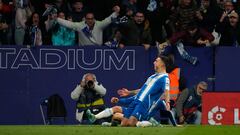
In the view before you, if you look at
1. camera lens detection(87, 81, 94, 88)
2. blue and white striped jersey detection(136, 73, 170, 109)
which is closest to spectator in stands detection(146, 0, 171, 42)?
camera lens detection(87, 81, 94, 88)

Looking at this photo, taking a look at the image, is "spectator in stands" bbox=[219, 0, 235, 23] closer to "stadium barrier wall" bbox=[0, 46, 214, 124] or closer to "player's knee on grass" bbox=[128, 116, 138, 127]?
"stadium barrier wall" bbox=[0, 46, 214, 124]

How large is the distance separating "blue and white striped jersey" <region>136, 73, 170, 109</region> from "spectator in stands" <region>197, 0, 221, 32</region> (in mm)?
4375

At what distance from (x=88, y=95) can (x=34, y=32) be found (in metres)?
2.19

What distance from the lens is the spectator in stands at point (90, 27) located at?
75.6ft

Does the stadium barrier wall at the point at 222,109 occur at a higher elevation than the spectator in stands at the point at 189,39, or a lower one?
lower

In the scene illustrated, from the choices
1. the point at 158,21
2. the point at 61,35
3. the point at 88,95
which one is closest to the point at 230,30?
the point at 158,21

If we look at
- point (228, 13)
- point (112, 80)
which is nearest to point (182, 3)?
point (228, 13)

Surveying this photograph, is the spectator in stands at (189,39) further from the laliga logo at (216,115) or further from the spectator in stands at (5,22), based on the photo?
the spectator in stands at (5,22)

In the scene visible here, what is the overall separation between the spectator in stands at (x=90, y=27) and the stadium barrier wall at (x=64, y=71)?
340 millimetres

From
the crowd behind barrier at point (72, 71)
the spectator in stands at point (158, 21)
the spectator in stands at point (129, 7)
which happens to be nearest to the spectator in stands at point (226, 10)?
the crowd behind barrier at point (72, 71)

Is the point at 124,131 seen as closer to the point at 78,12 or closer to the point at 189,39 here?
the point at 189,39

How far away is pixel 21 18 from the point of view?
2373cm

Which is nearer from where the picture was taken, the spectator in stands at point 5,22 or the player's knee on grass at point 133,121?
the player's knee on grass at point 133,121

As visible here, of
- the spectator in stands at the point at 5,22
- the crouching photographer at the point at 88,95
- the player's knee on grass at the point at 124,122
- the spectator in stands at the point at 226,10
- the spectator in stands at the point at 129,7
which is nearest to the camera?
the player's knee on grass at the point at 124,122
